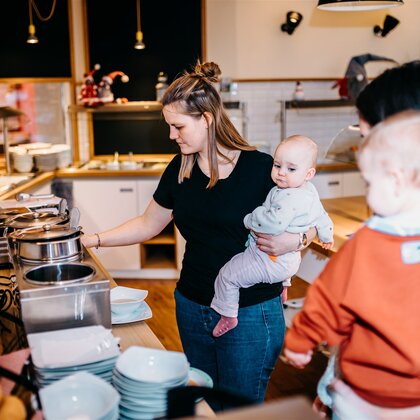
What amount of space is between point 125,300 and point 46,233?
37 cm

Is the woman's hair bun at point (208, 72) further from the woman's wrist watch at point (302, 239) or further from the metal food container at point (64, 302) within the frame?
the metal food container at point (64, 302)

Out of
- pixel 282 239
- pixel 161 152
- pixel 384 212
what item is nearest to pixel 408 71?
pixel 384 212

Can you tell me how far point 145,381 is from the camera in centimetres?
142

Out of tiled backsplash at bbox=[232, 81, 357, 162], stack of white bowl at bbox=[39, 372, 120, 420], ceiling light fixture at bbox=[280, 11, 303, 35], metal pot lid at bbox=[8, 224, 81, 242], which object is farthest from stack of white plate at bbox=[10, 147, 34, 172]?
stack of white bowl at bbox=[39, 372, 120, 420]

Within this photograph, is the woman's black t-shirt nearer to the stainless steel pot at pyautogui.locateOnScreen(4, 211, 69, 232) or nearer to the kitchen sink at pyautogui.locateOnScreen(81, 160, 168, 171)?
the stainless steel pot at pyautogui.locateOnScreen(4, 211, 69, 232)

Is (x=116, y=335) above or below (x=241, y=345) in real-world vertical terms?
above

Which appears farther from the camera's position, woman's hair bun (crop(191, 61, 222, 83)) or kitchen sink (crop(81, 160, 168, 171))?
kitchen sink (crop(81, 160, 168, 171))

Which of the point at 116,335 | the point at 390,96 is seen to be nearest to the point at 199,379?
the point at 116,335

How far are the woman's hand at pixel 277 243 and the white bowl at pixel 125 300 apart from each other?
1.42 feet

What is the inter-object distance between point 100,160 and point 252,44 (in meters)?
1.80

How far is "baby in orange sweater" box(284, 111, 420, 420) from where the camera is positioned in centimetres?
125

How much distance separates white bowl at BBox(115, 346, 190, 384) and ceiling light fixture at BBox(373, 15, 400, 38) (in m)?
5.43

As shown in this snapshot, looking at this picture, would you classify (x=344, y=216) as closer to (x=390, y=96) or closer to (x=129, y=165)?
(x=129, y=165)

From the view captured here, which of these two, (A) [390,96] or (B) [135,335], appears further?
(B) [135,335]
